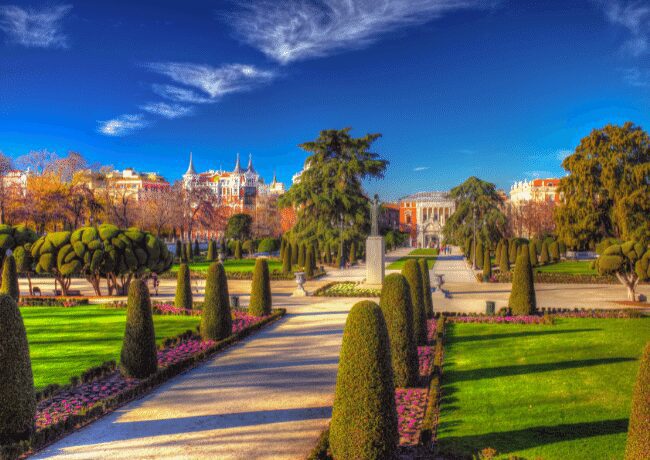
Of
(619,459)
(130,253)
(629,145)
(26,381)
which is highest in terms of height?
(629,145)

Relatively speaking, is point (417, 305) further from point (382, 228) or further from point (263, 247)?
point (263, 247)

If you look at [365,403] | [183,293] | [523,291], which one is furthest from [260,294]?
[365,403]

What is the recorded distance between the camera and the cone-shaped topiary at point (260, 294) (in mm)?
15930

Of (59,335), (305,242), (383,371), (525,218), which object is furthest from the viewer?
(525,218)

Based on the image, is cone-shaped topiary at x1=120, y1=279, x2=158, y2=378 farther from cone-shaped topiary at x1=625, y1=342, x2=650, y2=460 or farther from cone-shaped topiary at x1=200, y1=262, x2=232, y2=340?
cone-shaped topiary at x1=625, y1=342, x2=650, y2=460

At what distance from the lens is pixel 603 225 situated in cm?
3250

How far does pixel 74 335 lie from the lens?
13.7m

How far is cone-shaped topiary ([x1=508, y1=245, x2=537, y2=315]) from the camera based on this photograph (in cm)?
1549

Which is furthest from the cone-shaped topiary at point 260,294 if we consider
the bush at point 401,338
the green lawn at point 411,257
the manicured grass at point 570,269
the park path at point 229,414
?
the manicured grass at point 570,269

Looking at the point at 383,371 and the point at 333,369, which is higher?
the point at 383,371

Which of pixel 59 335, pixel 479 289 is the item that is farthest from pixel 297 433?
pixel 479 289

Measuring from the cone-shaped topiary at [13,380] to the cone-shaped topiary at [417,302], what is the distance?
7427 mm

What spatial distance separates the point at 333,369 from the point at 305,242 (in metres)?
26.9

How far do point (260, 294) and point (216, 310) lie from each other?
3.63m
